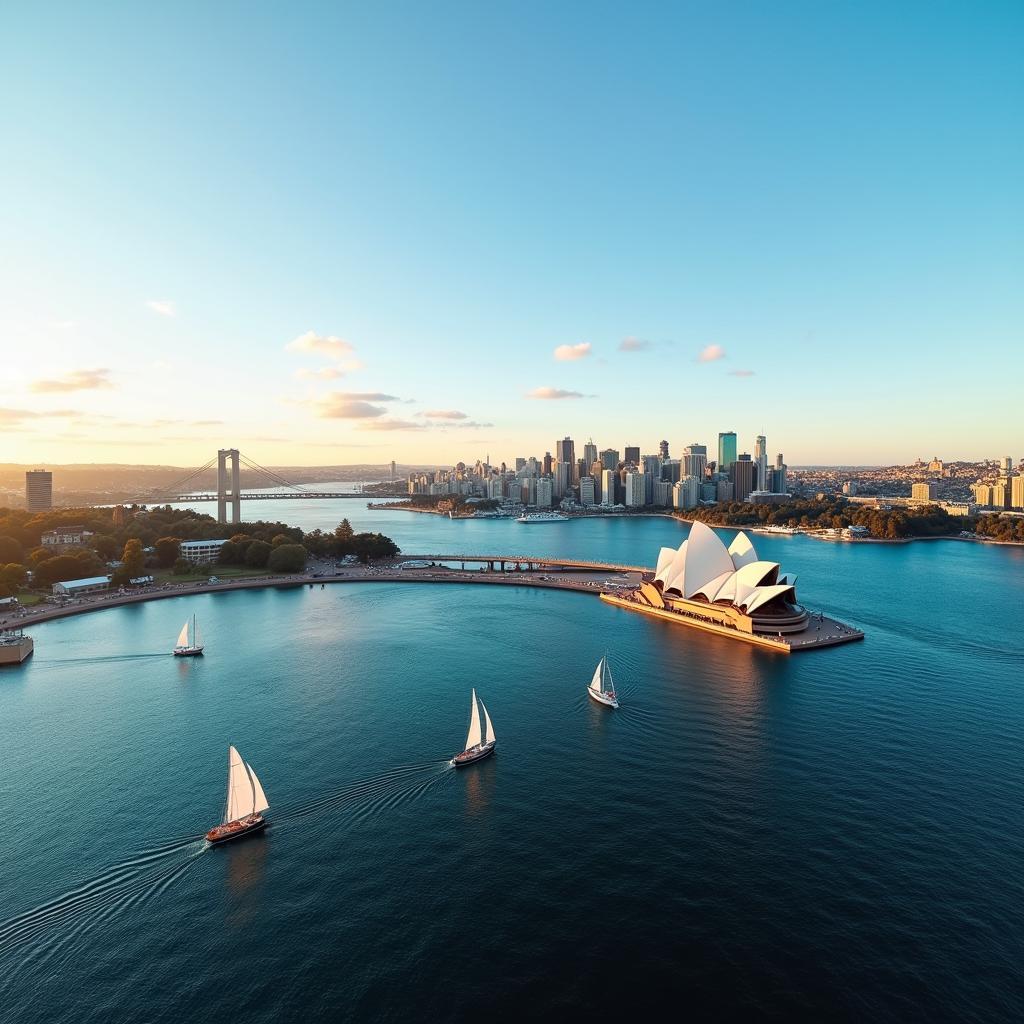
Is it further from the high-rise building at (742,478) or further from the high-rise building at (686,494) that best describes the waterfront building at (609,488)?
the high-rise building at (742,478)

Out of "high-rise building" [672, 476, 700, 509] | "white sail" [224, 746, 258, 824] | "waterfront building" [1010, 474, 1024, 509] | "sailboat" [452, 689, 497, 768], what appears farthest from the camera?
"high-rise building" [672, 476, 700, 509]

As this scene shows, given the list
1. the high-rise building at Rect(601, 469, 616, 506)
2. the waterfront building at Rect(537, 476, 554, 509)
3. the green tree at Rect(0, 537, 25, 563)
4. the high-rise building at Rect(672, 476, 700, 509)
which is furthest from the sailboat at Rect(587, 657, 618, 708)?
the high-rise building at Rect(601, 469, 616, 506)

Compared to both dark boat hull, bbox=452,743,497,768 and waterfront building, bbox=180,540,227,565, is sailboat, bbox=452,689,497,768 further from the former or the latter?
waterfront building, bbox=180,540,227,565

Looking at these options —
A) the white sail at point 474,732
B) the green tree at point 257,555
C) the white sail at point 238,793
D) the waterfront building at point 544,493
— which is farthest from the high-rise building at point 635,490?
the white sail at point 238,793

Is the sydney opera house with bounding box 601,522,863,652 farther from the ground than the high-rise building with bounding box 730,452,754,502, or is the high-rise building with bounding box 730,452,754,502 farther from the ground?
the high-rise building with bounding box 730,452,754,502

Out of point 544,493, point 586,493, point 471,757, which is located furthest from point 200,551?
point 586,493

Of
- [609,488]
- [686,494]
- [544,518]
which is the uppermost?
[609,488]

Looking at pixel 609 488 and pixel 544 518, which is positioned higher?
pixel 609 488

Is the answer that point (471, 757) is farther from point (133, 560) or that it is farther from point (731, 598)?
point (133, 560)
